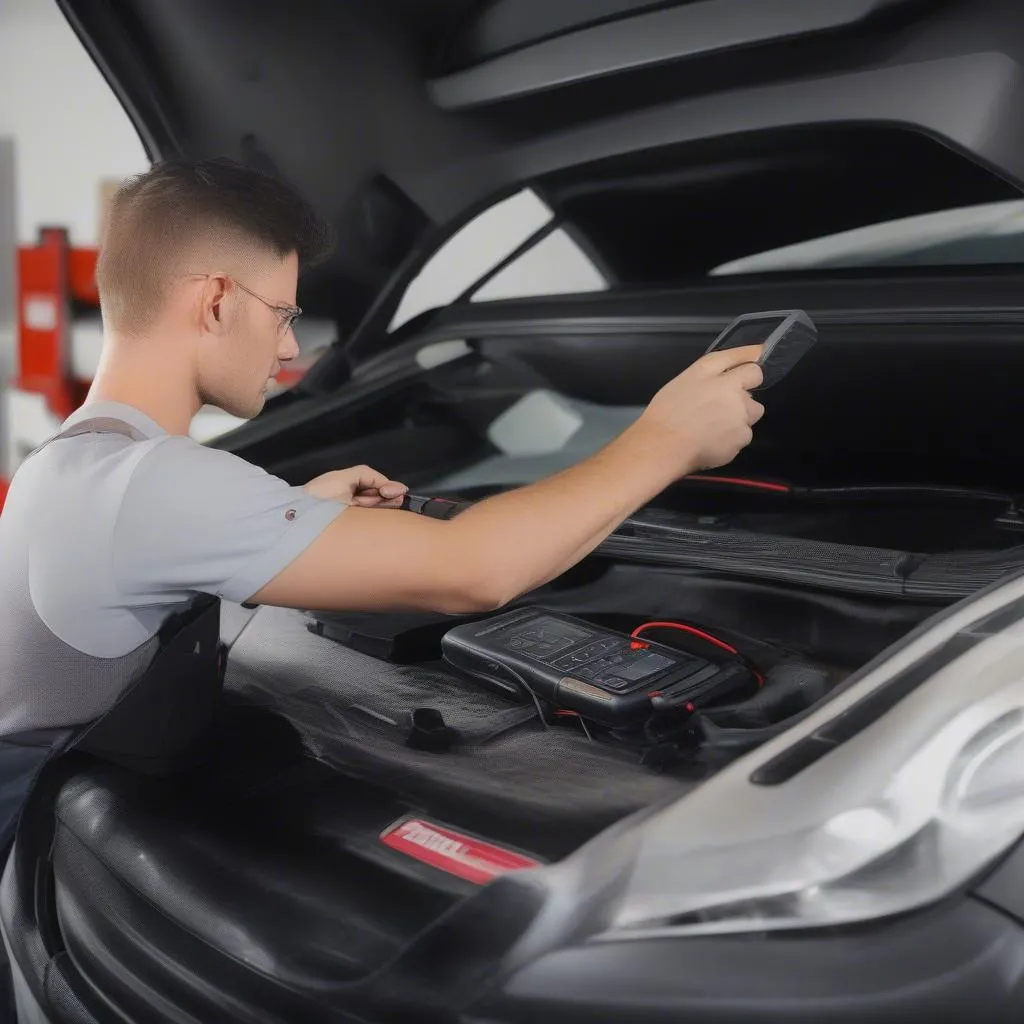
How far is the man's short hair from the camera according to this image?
101 centimetres

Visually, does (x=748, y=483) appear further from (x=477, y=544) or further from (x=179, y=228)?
(x=179, y=228)

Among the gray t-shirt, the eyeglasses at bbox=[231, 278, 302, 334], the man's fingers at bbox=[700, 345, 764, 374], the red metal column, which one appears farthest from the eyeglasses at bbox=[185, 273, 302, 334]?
the red metal column

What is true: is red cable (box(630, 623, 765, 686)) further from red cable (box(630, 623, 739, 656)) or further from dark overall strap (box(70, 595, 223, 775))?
dark overall strap (box(70, 595, 223, 775))

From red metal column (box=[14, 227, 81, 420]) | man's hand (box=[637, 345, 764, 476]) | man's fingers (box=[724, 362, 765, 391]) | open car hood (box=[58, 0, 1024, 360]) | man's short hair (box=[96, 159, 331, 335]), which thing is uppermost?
open car hood (box=[58, 0, 1024, 360])

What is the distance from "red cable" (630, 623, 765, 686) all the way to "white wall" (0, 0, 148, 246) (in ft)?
11.2

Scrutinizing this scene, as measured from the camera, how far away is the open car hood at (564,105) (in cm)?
122

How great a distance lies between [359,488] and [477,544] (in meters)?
0.42

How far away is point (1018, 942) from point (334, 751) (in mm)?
527

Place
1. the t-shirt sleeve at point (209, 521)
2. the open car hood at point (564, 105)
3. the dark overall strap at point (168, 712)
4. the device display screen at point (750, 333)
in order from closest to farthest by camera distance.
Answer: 1. the t-shirt sleeve at point (209, 521)
2. the dark overall strap at point (168, 712)
3. the device display screen at point (750, 333)
4. the open car hood at point (564, 105)

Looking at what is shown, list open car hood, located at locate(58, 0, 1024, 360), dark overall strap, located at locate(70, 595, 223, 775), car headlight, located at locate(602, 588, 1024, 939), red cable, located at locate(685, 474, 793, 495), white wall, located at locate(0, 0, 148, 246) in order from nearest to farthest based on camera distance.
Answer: car headlight, located at locate(602, 588, 1024, 939) → dark overall strap, located at locate(70, 595, 223, 775) → open car hood, located at locate(58, 0, 1024, 360) → red cable, located at locate(685, 474, 793, 495) → white wall, located at locate(0, 0, 148, 246)

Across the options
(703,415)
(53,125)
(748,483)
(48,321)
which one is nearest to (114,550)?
(703,415)

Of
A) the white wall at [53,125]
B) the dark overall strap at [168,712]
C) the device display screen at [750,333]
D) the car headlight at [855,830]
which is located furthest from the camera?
the white wall at [53,125]

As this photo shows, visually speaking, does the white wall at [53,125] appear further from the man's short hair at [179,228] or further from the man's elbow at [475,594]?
the man's elbow at [475,594]

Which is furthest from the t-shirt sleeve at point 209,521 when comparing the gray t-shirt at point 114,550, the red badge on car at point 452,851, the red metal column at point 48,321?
the red metal column at point 48,321
